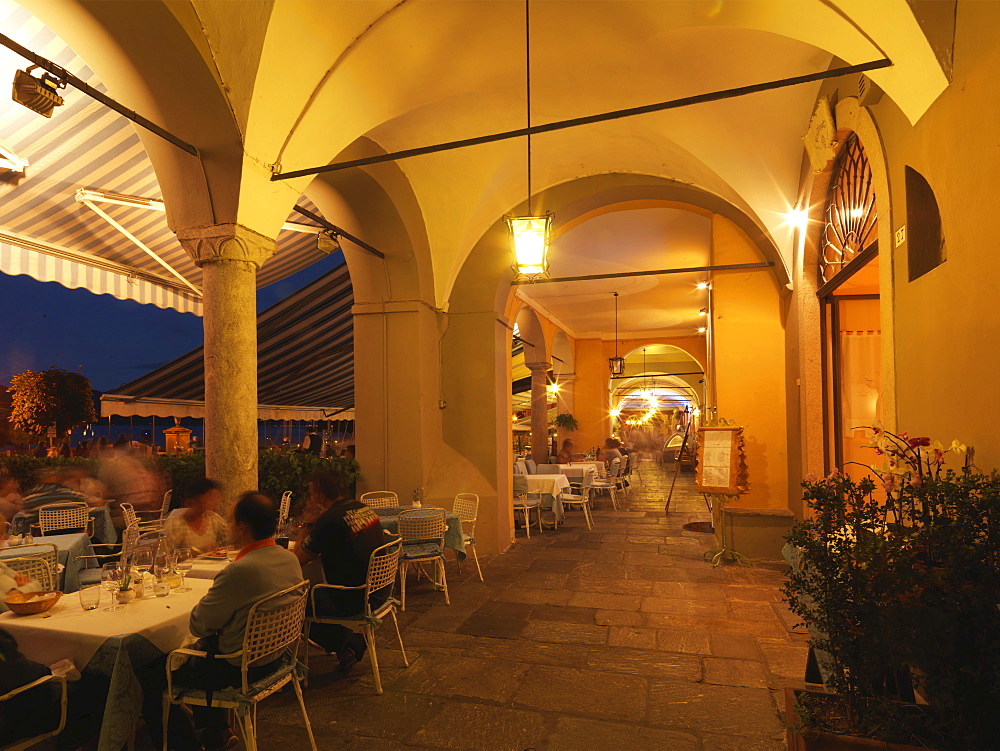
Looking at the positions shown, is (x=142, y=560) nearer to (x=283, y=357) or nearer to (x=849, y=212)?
(x=849, y=212)

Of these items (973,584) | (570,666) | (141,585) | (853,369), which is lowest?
(570,666)

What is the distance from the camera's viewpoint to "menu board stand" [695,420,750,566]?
20.8 ft

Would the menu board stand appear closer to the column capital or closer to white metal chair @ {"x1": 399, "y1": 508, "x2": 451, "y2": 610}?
white metal chair @ {"x1": 399, "y1": 508, "x2": 451, "y2": 610}

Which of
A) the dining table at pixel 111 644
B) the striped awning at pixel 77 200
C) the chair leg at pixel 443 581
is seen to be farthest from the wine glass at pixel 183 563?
the striped awning at pixel 77 200

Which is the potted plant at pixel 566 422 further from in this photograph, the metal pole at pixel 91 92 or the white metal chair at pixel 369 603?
the metal pole at pixel 91 92

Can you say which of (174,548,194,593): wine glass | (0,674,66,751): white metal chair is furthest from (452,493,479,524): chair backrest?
(0,674,66,751): white metal chair

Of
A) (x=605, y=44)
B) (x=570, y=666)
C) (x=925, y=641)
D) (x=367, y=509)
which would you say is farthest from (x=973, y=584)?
(x=605, y=44)

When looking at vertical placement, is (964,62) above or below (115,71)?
below

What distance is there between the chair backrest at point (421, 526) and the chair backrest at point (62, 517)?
284 cm

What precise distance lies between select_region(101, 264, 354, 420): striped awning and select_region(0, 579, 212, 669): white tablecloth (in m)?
5.49

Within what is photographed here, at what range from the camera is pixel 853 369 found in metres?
5.82

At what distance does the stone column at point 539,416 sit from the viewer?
1348 cm

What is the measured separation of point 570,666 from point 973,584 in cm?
243

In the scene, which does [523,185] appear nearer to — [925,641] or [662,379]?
[925,641]
